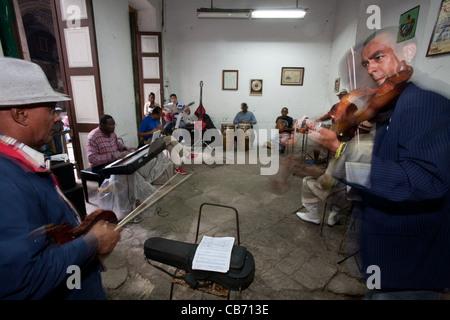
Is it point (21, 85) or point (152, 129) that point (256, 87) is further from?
point (21, 85)

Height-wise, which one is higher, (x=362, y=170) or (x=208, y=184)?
(x=362, y=170)

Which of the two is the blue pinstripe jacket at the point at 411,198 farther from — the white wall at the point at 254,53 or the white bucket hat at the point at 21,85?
the white wall at the point at 254,53

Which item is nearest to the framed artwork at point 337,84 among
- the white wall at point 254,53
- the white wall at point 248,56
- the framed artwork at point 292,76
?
the white wall at point 254,53

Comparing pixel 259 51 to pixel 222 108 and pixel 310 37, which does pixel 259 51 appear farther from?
pixel 222 108

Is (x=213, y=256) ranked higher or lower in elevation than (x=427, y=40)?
lower

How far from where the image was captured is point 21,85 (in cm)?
84

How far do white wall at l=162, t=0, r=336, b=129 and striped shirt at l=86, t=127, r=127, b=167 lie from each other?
493 centimetres

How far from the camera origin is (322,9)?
709cm

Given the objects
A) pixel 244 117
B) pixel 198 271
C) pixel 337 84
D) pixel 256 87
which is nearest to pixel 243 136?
pixel 244 117

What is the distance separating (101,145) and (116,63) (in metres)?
2.43
